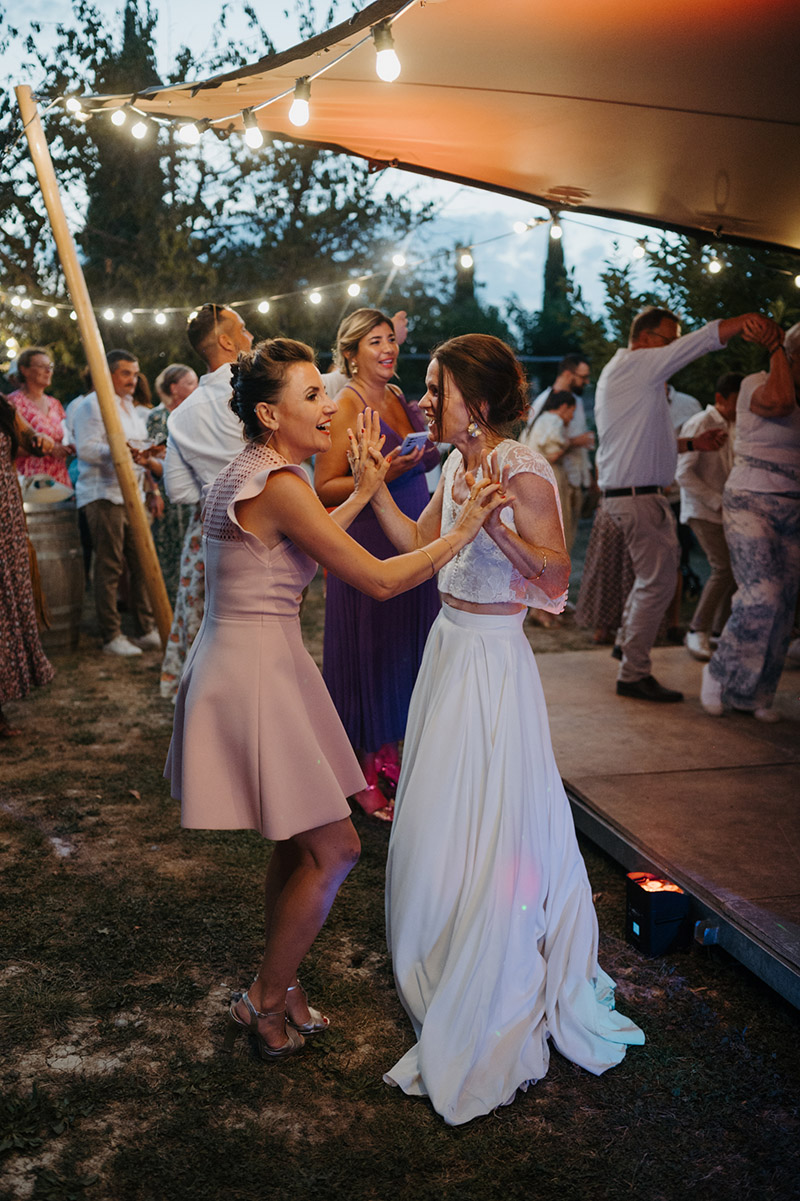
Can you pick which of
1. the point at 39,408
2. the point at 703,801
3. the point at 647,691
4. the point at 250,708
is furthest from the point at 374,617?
the point at 39,408

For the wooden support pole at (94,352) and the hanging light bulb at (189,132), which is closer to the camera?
the hanging light bulb at (189,132)

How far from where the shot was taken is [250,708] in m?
2.15

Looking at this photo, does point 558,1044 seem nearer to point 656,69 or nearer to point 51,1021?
point 51,1021

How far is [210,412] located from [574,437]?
12.9 ft

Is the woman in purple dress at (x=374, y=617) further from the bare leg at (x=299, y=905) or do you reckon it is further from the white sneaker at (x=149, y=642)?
the white sneaker at (x=149, y=642)

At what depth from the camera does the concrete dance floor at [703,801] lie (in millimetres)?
2764

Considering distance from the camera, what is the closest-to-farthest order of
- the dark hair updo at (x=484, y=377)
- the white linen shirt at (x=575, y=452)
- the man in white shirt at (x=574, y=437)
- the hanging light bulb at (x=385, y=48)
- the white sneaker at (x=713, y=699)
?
the dark hair updo at (x=484, y=377) → the hanging light bulb at (x=385, y=48) → the white sneaker at (x=713, y=699) → the man in white shirt at (x=574, y=437) → the white linen shirt at (x=575, y=452)

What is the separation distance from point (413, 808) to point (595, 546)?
452 centimetres

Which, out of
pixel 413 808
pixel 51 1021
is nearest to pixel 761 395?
pixel 413 808

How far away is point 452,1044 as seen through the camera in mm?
2229

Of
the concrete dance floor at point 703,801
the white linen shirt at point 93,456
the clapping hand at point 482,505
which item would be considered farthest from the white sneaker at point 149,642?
the clapping hand at point 482,505

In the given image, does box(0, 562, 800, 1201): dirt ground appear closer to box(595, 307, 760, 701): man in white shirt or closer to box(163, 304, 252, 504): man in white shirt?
box(595, 307, 760, 701): man in white shirt

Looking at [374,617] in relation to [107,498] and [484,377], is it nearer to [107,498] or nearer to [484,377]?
[484,377]

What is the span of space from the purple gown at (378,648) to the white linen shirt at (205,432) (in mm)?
931
